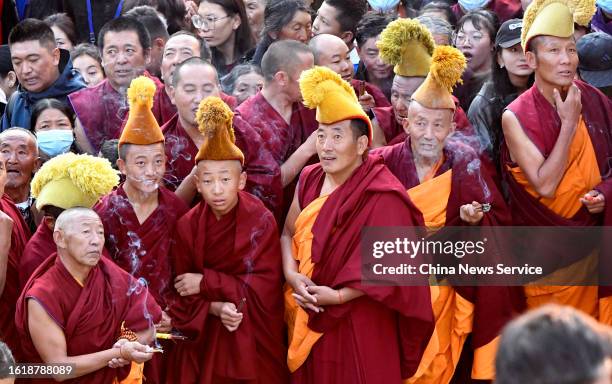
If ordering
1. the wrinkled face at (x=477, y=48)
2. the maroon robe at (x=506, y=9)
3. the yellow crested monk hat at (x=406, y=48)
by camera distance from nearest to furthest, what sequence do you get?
1. the yellow crested monk hat at (x=406, y=48)
2. the wrinkled face at (x=477, y=48)
3. the maroon robe at (x=506, y=9)

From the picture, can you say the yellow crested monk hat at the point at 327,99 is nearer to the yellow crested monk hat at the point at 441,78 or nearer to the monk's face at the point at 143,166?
the yellow crested monk hat at the point at 441,78

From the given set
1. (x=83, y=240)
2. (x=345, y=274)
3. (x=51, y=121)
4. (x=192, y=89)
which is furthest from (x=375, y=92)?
(x=83, y=240)

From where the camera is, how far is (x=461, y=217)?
5.74 meters

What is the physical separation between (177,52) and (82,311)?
2.20 metres

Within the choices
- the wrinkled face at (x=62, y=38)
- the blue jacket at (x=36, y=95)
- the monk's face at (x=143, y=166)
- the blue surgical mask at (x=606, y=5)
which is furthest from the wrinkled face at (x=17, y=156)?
the blue surgical mask at (x=606, y=5)

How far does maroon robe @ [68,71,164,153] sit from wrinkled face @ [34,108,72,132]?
0.31 ft

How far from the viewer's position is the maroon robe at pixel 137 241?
559cm

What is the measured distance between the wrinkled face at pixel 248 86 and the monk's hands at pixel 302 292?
5.39ft

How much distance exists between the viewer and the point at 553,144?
581 centimetres

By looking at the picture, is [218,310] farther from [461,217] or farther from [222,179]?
[461,217]

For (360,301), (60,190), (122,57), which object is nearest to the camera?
(60,190)

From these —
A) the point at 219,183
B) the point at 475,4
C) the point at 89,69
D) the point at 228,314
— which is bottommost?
the point at 228,314

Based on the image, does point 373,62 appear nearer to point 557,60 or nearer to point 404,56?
point 404,56

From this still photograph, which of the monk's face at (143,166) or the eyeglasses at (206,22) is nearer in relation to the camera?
the monk's face at (143,166)
